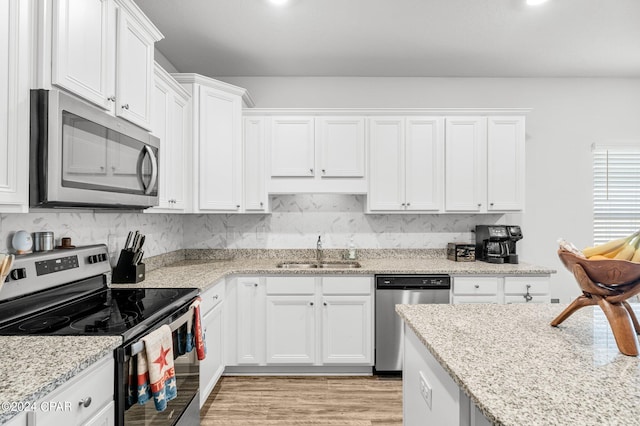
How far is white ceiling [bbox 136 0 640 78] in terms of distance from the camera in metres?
2.47

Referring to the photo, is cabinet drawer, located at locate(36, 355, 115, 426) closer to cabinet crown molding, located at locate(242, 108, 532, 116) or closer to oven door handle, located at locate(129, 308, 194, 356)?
oven door handle, located at locate(129, 308, 194, 356)

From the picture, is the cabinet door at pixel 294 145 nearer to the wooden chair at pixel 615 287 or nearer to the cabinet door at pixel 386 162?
the cabinet door at pixel 386 162

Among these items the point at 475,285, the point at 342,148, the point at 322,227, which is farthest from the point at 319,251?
the point at 475,285

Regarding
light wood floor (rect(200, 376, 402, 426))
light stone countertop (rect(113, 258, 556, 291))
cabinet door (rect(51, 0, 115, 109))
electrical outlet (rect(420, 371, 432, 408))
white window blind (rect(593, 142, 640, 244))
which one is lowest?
light wood floor (rect(200, 376, 402, 426))

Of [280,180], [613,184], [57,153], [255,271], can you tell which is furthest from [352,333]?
[613,184]

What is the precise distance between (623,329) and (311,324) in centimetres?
226

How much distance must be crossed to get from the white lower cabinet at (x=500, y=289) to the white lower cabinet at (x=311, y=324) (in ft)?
2.50

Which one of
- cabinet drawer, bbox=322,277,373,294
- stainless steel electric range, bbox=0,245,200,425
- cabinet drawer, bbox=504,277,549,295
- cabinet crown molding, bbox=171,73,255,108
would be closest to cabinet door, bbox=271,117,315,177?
cabinet crown molding, bbox=171,73,255,108

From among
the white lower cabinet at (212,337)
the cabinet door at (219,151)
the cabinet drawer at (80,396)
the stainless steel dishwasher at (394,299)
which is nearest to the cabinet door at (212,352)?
the white lower cabinet at (212,337)

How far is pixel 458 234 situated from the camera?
3.65 meters

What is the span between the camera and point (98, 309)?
1703 mm

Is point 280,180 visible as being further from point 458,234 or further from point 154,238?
point 458,234

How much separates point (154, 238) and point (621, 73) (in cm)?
474

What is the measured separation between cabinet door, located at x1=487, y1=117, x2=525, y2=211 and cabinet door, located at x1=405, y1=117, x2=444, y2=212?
0.47 meters
